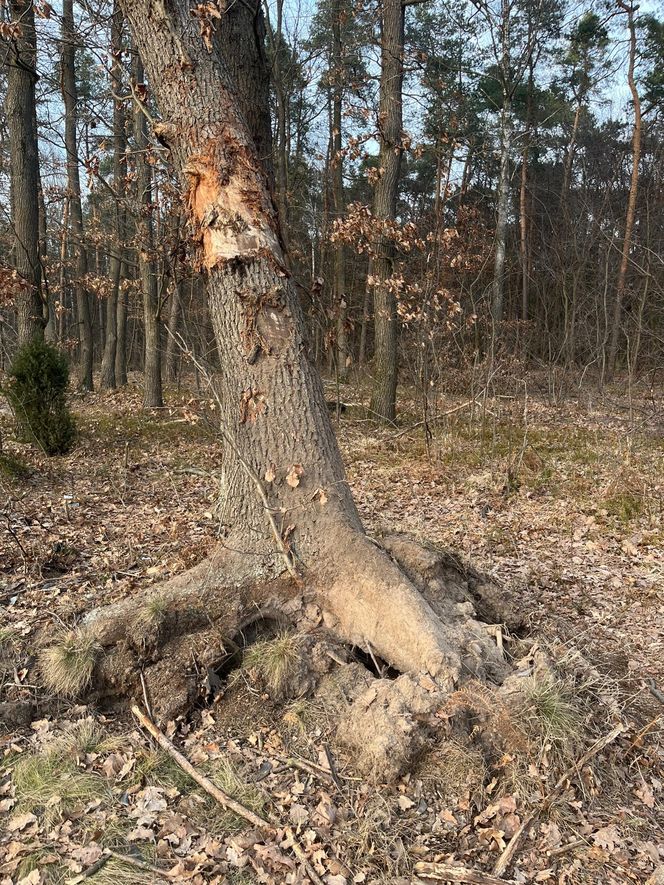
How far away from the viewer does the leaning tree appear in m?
3.32

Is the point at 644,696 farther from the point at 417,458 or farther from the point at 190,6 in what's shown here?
the point at 417,458

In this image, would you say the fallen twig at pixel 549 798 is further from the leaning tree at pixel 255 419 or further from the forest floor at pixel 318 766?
the leaning tree at pixel 255 419

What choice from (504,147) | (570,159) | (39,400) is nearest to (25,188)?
(39,400)

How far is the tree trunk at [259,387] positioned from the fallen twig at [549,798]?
81 centimetres

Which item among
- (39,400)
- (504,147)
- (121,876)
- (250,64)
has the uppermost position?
(504,147)

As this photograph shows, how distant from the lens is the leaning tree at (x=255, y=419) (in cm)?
332

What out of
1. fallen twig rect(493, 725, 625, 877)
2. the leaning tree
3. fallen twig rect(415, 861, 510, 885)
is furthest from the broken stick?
Result: fallen twig rect(493, 725, 625, 877)

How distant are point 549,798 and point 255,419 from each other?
2424 mm

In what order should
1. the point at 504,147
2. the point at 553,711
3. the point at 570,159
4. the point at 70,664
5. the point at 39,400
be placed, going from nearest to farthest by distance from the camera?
the point at 553,711 → the point at 70,664 → the point at 39,400 → the point at 504,147 → the point at 570,159

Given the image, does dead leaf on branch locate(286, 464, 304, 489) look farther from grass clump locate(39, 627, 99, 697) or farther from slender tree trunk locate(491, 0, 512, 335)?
slender tree trunk locate(491, 0, 512, 335)

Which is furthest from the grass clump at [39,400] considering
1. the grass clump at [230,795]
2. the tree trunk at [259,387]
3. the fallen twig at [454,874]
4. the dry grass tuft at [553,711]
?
the fallen twig at [454,874]

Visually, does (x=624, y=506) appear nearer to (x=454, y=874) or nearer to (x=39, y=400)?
(x=454, y=874)

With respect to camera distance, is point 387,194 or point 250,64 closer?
point 250,64

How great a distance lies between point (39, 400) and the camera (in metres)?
8.47
